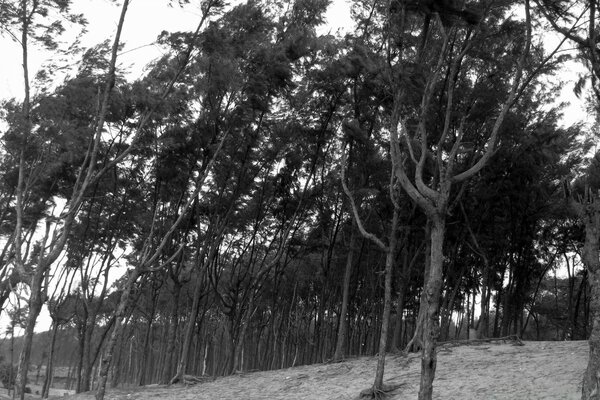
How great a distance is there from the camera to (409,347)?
18.5 meters

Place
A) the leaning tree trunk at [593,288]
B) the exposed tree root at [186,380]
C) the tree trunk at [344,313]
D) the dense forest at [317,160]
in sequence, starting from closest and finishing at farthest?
the leaning tree trunk at [593,288] → the dense forest at [317,160] → the tree trunk at [344,313] → the exposed tree root at [186,380]

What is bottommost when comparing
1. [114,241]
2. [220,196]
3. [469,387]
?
[469,387]

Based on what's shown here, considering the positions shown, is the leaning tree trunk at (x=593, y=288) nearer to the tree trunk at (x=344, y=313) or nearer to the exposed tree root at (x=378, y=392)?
the exposed tree root at (x=378, y=392)

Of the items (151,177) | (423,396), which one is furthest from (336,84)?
(423,396)

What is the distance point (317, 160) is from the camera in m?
22.5

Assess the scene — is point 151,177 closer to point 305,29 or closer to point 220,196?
point 220,196

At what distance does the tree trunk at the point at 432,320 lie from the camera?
8.66m

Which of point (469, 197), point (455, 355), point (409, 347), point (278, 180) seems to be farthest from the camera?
point (278, 180)

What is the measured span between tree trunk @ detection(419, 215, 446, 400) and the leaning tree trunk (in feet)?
7.55

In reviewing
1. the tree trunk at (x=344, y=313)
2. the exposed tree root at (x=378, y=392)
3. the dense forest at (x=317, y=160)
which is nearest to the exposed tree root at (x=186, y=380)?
the dense forest at (x=317, y=160)

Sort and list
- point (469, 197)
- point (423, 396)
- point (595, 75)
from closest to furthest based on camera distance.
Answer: point (423, 396) < point (595, 75) < point (469, 197)

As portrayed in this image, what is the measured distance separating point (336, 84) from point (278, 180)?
202 inches

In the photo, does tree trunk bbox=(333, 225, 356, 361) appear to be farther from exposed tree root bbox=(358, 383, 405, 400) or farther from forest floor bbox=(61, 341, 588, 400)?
exposed tree root bbox=(358, 383, 405, 400)

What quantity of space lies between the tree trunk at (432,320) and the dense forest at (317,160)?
0.04 metres
